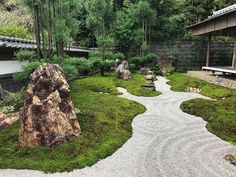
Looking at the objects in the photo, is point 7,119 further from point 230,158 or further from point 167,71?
point 167,71

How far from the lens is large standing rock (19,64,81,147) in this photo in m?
5.12

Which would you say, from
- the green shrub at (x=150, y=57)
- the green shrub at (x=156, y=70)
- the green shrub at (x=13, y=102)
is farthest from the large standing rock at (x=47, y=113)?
the green shrub at (x=150, y=57)

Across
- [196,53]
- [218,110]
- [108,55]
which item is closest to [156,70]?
[196,53]

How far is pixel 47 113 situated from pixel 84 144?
1.10 metres

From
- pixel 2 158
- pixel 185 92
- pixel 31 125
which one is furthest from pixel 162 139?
pixel 185 92

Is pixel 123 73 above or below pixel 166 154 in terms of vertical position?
above

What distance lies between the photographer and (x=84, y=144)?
526cm

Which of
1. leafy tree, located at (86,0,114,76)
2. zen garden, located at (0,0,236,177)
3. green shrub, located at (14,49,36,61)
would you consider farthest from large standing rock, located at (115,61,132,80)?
green shrub, located at (14,49,36,61)

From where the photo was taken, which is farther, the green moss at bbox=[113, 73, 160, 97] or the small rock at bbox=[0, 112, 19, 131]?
the green moss at bbox=[113, 73, 160, 97]

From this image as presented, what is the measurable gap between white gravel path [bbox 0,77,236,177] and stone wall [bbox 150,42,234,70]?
1193 cm

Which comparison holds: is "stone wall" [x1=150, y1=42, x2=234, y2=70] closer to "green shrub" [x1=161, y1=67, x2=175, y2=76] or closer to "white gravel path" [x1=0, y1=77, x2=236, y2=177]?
"green shrub" [x1=161, y1=67, x2=175, y2=76]

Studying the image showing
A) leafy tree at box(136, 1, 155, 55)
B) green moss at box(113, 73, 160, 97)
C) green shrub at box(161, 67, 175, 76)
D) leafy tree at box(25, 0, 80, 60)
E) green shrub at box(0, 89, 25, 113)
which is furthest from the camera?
leafy tree at box(136, 1, 155, 55)

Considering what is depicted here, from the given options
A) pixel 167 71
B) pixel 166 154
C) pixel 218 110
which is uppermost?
pixel 167 71

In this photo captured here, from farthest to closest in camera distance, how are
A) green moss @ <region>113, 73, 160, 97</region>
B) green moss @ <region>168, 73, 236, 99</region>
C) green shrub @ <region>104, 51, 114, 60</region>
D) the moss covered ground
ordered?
green shrub @ <region>104, 51, 114, 60</region> → green moss @ <region>113, 73, 160, 97</region> → green moss @ <region>168, 73, 236, 99</region> → the moss covered ground
